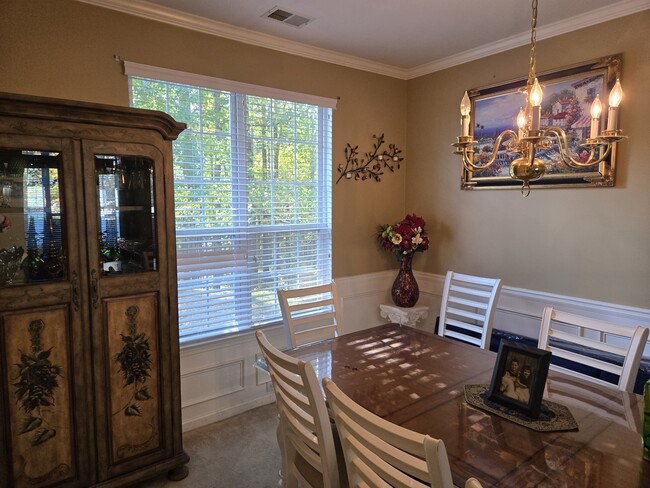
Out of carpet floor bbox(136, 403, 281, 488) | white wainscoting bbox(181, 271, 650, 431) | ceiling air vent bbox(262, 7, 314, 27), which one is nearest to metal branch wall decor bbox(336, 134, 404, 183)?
white wainscoting bbox(181, 271, 650, 431)

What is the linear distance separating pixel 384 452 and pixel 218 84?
2.50 metres

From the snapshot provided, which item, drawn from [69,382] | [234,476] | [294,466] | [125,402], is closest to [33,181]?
[69,382]

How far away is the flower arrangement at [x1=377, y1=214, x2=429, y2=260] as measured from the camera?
3.45 meters

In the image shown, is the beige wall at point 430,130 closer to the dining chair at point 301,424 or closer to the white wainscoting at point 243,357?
the white wainscoting at point 243,357

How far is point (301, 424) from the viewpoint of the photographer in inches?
61.5

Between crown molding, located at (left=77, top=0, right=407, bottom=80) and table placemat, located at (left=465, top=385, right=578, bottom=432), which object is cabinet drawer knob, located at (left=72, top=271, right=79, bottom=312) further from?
table placemat, located at (left=465, top=385, right=578, bottom=432)

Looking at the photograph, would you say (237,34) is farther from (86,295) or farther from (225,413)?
(225,413)

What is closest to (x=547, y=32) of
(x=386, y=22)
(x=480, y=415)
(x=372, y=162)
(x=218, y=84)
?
(x=386, y=22)

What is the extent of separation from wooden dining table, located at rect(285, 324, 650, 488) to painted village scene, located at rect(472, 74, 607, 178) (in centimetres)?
152

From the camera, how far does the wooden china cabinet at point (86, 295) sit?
73.3 inches

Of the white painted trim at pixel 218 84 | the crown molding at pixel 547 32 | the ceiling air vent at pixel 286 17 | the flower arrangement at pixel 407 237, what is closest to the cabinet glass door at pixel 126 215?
the white painted trim at pixel 218 84

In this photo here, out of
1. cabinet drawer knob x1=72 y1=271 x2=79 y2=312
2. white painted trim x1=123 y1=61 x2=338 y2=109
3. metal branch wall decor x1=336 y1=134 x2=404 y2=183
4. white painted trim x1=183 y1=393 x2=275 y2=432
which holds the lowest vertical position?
white painted trim x1=183 y1=393 x2=275 y2=432

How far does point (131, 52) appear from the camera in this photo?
8.18 feet

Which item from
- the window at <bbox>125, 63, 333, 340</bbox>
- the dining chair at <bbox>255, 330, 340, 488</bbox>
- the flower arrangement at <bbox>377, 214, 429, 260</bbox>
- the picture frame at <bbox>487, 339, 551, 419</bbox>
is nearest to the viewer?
the dining chair at <bbox>255, 330, 340, 488</bbox>
